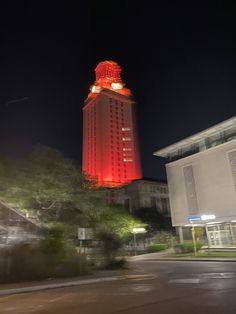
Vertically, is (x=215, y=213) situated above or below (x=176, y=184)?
below

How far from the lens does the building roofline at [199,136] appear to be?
155 ft

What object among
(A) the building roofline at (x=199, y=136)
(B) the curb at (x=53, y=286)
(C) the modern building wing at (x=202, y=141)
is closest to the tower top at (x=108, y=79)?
(A) the building roofline at (x=199, y=136)

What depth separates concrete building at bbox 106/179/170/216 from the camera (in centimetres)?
8319

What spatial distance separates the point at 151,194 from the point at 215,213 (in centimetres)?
3869

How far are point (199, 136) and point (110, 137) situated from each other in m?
86.7

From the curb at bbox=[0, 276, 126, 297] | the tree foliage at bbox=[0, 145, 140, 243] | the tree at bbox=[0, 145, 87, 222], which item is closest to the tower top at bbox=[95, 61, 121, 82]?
the tree foliage at bbox=[0, 145, 140, 243]

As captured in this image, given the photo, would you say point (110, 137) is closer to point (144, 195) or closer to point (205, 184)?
point (144, 195)

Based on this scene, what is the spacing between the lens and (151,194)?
8525 cm

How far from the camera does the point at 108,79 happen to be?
15825cm

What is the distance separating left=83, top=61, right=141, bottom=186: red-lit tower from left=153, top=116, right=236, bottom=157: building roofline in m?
66.7

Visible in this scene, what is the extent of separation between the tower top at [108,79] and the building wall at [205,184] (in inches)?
3967

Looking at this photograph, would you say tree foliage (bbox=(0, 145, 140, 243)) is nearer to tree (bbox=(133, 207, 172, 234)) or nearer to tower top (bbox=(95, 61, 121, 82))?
tree (bbox=(133, 207, 172, 234))

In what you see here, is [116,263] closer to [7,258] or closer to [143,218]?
[7,258]

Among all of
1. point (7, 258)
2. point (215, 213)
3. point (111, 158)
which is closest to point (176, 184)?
point (215, 213)
